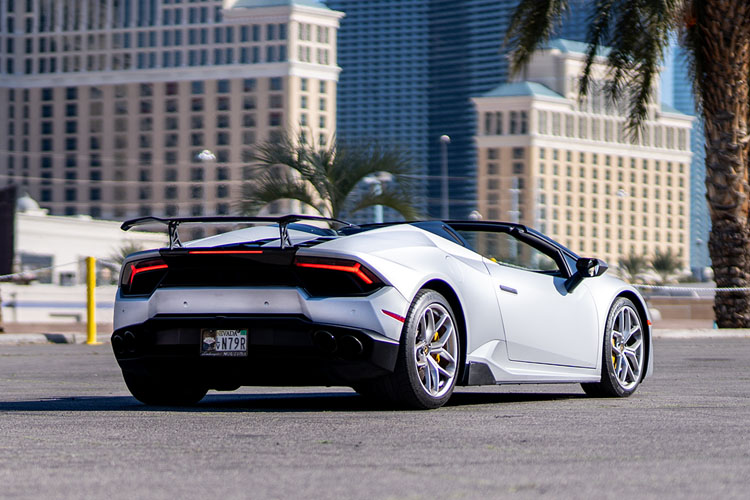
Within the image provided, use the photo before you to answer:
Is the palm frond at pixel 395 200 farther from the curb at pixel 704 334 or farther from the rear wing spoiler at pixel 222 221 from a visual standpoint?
the rear wing spoiler at pixel 222 221

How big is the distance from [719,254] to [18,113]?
166695 millimetres

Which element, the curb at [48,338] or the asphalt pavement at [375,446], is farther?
the curb at [48,338]

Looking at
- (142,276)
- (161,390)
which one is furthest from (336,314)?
(161,390)

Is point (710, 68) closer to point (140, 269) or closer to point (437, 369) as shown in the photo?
point (437, 369)

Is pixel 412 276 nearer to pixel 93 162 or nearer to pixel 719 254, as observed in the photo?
pixel 719 254

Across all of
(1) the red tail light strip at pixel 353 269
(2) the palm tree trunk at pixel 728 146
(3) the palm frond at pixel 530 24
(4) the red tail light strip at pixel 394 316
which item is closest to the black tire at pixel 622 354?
(4) the red tail light strip at pixel 394 316

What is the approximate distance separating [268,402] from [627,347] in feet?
8.14

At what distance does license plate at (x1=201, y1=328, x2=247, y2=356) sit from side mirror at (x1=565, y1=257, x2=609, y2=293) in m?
2.37

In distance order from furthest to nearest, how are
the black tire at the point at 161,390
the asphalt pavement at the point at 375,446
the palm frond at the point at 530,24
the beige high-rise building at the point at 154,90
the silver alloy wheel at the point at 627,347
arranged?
1. the beige high-rise building at the point at 154,90
2. the palm frond at the point at 530,24
3. the silver alloy wheel at the point at 627,347
4. the black tire at the point at 161,390
5. the asphalt pavement at the point at 375,446

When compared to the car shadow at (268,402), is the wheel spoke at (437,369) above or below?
above

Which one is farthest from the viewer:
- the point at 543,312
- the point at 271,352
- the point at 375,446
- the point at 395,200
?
the point at 395,200

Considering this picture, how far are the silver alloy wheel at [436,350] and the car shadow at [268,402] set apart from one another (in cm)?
29

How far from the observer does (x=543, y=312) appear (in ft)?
28.1

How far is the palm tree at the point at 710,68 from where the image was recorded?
23.7m
